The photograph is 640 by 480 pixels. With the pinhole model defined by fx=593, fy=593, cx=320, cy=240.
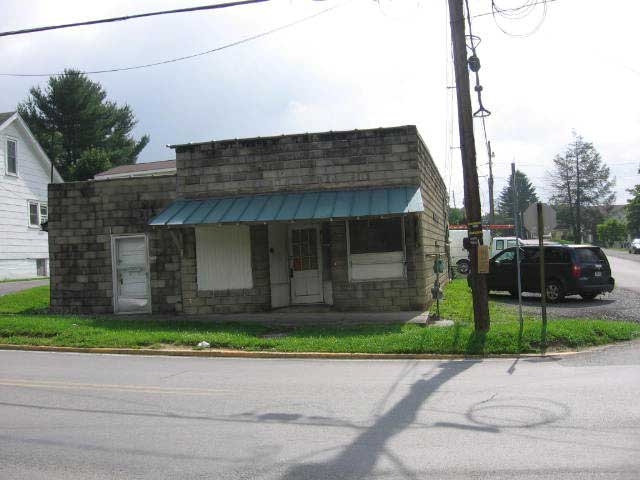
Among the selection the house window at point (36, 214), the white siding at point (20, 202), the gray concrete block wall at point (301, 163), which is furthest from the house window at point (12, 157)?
the gray concrete block wall at point (301, 163)

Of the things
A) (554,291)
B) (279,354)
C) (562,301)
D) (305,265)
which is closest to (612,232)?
(562,301)

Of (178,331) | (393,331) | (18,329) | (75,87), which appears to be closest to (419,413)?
(393,331)

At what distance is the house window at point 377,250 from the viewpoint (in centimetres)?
1450

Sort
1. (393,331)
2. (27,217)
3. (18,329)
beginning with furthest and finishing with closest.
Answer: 1. (27,217)
2. (18,329)
3. (393,331)

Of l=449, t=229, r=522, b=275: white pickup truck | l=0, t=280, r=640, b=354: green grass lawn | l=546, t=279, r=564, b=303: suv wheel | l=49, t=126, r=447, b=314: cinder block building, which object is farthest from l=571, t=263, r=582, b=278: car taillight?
l=449, t=229, r=522, b=275: white pickup truck

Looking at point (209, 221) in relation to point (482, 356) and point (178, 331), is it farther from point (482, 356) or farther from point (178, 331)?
point (482, 356)

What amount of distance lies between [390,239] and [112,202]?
7.75m

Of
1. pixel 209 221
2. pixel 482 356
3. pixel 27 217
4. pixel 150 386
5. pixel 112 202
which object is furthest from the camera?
pixel 27 217

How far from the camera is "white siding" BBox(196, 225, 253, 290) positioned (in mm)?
15258

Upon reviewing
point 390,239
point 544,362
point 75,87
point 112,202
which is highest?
point 75,87

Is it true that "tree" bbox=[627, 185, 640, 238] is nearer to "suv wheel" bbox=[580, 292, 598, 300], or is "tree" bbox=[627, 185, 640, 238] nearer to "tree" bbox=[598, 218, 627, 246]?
"tree" bbox=[598, 218, 627, 246]

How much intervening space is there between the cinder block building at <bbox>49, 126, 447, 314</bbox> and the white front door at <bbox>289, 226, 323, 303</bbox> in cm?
3

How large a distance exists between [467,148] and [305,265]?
6.14m

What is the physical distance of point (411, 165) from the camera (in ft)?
47.2
